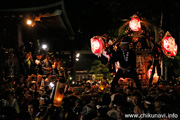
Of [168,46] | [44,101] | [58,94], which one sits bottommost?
[44,101]

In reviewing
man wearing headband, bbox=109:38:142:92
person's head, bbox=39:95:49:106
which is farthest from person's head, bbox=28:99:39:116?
man wearing headband, bbox=109:38:142:92

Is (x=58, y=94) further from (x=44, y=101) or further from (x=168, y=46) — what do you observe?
(x=168, y=46)

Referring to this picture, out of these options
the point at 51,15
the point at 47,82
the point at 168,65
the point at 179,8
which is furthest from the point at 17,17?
the point at 179,8

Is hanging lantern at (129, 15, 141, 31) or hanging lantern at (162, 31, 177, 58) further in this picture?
hanging lantern at (129, 15, 141, 31)

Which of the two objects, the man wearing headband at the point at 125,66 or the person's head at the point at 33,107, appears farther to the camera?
the man wearing headband at the point at 125,66

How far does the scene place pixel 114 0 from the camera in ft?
60.1

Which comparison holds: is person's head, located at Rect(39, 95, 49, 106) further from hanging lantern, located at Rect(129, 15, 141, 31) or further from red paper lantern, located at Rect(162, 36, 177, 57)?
hanging lantern, located at Rect(129, 15, 141, 31)

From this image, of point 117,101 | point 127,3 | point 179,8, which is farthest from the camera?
point 127,3

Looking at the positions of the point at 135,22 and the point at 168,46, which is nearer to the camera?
the point at 168,46

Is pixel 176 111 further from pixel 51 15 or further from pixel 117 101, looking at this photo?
pixel 51 15

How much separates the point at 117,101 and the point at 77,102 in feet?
4.10

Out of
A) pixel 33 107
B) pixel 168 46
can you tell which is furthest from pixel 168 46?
pixel 33 107

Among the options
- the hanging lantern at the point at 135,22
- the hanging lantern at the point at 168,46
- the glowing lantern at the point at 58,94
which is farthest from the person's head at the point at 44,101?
the hanging lantern at the point at 135,22

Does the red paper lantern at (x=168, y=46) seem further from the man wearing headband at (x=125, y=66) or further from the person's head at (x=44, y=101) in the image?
the person's head at (x=44, y=101)
